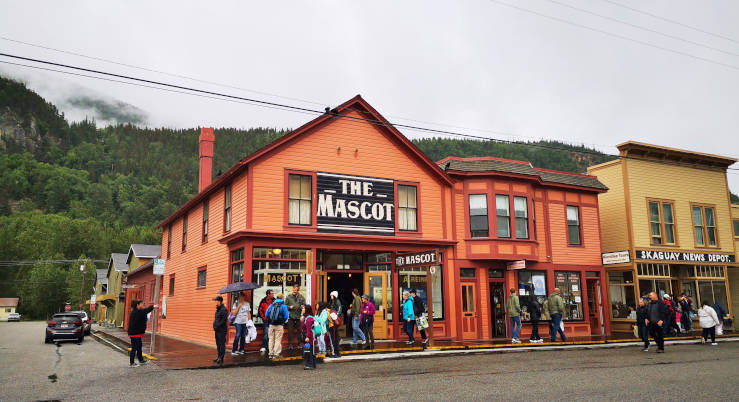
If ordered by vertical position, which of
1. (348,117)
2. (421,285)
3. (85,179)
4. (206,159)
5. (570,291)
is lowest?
(570,291)

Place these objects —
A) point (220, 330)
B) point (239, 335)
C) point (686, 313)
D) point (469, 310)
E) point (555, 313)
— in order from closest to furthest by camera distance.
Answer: point (220, 330) < point (239, 335) < point (555, 313) < point (469, 310) < point (686, 313)

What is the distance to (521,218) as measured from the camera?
2380 centimetres

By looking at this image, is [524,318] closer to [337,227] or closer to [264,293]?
[337,227]

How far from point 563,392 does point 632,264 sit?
18.8 m

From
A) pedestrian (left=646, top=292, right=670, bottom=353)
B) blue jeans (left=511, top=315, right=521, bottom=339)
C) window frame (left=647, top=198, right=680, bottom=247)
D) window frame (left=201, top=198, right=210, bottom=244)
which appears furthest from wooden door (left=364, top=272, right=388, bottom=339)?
window frame (left=647, top=198, right=680, bottom=247)

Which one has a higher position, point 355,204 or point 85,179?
point 85,179

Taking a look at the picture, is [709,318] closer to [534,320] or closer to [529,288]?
[534,320]

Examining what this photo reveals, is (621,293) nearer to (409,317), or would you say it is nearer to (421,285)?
(421,285)

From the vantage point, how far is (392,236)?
21.5m

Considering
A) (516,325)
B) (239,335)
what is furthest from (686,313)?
(239,335)

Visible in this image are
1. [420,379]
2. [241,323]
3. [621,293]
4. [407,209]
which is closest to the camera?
[420,379]

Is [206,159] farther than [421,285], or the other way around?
[206,159]

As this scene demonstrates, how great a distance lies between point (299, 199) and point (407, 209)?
4.72 meters

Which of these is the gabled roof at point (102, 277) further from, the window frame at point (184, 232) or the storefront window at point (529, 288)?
the storefront window at point (529, 288)
